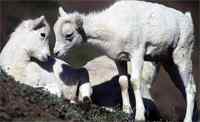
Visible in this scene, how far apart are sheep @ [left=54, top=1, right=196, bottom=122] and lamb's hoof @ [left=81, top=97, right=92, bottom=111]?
0.69 metres

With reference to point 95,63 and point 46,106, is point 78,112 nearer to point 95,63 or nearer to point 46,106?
point 46,106

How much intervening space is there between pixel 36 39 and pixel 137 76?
1.99 m

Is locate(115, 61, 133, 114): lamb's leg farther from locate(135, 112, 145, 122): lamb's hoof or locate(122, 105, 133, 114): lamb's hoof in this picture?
locate(135, 112, 145, 122): lamb's hoof

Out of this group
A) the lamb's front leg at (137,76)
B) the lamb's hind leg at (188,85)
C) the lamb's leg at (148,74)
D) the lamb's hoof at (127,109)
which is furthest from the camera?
the lamb's leg at (148,74)

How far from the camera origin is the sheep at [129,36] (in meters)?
16.5

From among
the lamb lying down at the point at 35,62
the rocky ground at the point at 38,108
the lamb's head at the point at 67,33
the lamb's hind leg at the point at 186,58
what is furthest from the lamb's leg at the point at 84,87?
the lamb's hind leg at the point at 186,58

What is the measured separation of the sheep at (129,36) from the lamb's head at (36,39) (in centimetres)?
33

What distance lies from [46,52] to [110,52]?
1.24m

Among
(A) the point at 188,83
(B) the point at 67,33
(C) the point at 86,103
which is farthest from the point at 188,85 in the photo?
(B) the point at 67,33

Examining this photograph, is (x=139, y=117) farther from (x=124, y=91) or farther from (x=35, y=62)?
(x=35, y=62)

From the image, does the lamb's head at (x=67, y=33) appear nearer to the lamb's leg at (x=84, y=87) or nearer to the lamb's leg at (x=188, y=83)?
the lamb's leg at (x=84, y=87)

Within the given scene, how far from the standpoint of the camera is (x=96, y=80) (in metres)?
18.2

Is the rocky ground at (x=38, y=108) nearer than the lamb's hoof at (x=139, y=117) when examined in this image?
Yes

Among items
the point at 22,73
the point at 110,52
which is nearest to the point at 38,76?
the point at 22,73
